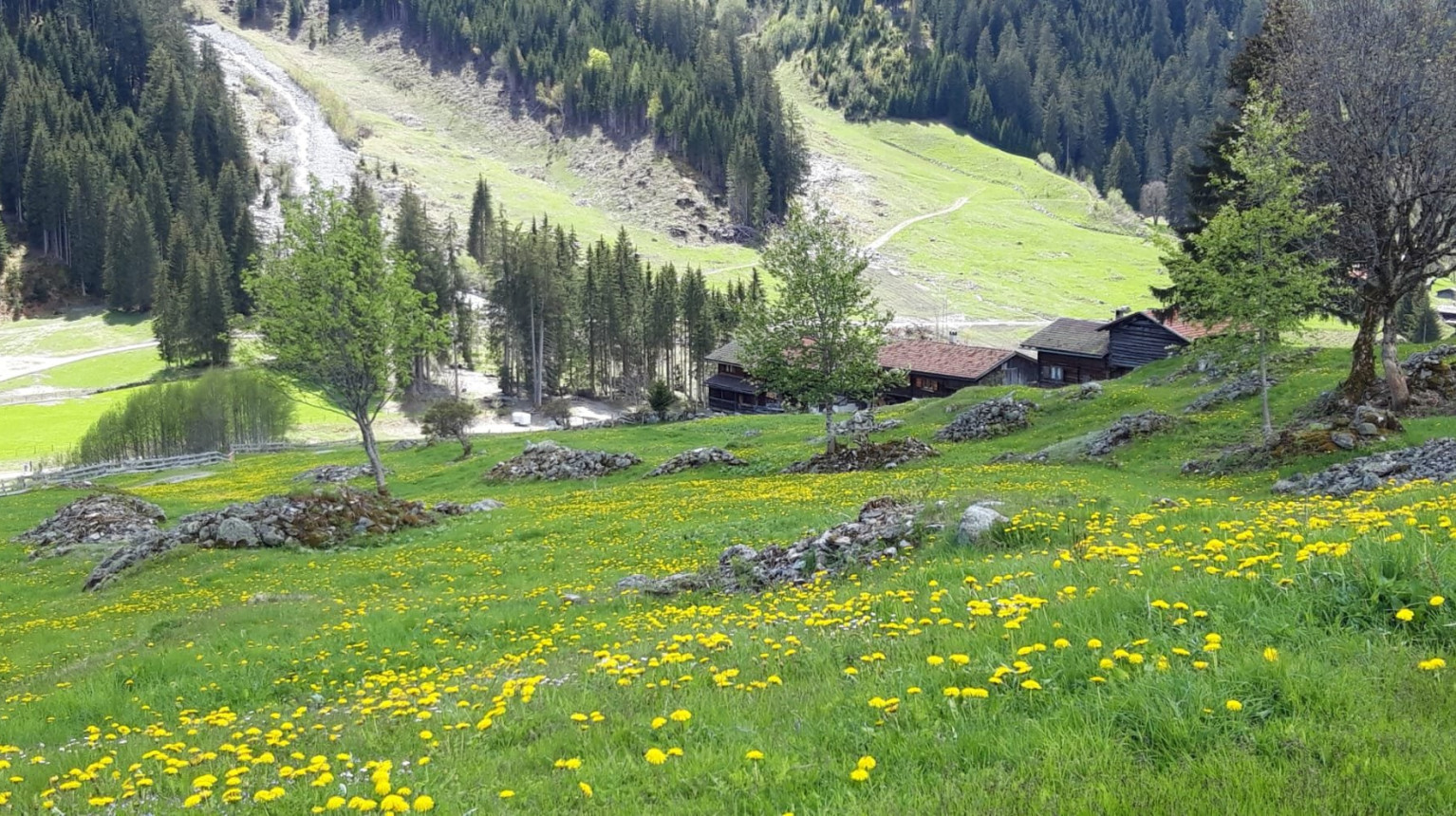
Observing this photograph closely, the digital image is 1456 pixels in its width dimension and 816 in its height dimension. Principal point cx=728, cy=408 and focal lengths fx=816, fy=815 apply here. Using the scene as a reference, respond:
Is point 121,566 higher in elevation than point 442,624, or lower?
lower

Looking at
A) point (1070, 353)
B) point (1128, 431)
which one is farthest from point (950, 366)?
point (1128, 431)

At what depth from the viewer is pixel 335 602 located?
18859 mm

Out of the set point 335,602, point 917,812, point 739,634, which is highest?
point 917,812

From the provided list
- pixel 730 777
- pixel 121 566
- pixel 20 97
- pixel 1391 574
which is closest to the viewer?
pixel 730 777

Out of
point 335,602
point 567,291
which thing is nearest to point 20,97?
point 567,291

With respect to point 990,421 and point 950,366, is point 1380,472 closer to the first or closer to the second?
point 990,421

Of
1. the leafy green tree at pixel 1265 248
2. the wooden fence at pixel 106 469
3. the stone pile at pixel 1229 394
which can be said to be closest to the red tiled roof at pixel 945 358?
the stone pile at pixel 1229 394

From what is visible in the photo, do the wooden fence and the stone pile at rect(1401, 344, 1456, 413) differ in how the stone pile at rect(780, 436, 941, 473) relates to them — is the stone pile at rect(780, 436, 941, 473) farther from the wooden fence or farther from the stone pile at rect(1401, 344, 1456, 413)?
A: the wooden fence

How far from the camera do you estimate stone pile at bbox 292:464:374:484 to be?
5375 cm

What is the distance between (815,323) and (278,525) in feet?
85.0

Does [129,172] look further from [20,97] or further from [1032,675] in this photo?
[1032,675]

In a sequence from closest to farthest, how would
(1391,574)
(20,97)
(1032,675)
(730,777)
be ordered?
(730,777) → (1032,675) → (1391,574) → (20,97)

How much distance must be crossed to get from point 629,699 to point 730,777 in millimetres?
2120

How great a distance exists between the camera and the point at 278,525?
2864 cm
